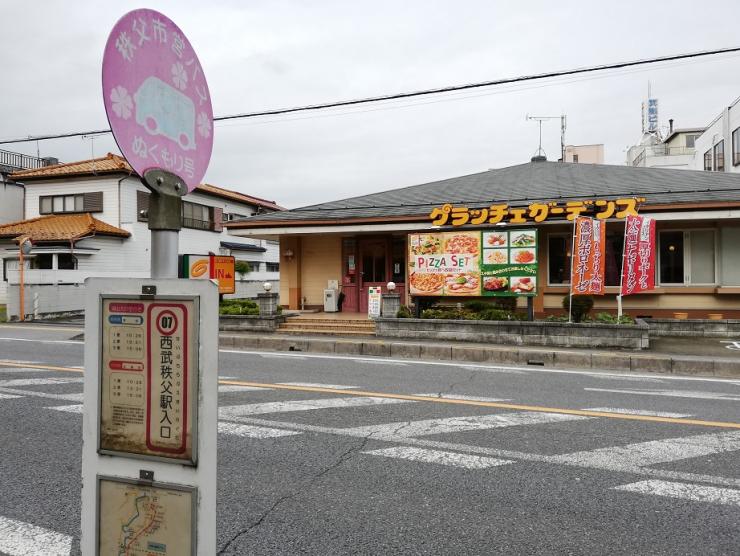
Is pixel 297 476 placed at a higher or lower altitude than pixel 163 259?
lower

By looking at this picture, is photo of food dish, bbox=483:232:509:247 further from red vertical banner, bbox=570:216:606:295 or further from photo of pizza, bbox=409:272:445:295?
red vertical banner, bbox=570:216:606:295

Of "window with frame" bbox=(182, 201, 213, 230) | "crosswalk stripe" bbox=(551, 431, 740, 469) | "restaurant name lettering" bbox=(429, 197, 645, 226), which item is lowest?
"crosswalk stripe" bbox=(551, 431, 740, 469)

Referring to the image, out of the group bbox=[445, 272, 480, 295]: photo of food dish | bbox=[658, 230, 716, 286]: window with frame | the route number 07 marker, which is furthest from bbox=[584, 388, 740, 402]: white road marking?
bbox=[658, 230, 716, 286]: window with frame

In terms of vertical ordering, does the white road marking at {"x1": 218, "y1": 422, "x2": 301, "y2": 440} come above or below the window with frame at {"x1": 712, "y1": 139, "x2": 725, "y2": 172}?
below

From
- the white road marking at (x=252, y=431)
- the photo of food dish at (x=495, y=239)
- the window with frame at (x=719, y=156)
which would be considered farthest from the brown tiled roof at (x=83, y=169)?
the window with frame at (x=719, y=156)

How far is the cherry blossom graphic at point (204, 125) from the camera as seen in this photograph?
2277mm

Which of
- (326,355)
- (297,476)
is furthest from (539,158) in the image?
(297,476)

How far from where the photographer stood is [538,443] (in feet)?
17.6

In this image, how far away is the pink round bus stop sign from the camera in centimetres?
192

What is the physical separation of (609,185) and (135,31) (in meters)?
19.1

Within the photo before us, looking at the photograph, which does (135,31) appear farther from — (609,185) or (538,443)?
(609,185)

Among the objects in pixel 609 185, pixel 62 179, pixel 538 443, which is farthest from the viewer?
pixel 62 179

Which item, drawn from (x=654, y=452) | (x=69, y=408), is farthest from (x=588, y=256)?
(x=69, y=408)

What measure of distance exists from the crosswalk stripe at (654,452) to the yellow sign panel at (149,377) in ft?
12.6
